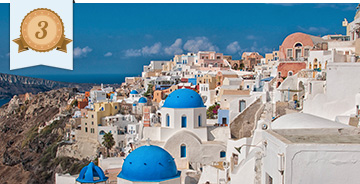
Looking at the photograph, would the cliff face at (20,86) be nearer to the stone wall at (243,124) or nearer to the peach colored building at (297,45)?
the peach colored building at (297,45)

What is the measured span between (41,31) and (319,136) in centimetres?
691

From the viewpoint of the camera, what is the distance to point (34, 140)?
38.2m

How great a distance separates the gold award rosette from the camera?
930cm

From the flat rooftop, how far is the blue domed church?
9.42 meters

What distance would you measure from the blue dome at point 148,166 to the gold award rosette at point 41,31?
4.28m

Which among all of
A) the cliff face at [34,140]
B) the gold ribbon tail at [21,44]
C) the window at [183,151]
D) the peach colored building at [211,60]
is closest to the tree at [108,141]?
the cliff face at [34,140]

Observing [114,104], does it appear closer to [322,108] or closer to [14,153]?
[14,153]

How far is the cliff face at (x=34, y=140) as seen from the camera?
31875 mm

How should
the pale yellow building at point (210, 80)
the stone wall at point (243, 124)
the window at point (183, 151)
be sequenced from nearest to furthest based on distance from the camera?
the window at point (183, 151)
the stone wall at point (243, 124)
the pale yellow building at point (210, 80)

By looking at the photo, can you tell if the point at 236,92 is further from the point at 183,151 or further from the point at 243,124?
the point at 183,151

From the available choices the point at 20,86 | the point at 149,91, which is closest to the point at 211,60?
the point at 149,91

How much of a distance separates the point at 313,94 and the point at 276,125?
6.01 m

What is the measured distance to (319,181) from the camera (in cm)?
520

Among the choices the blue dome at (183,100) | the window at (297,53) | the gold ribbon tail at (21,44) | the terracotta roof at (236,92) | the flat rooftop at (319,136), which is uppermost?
the window at (297,53)
